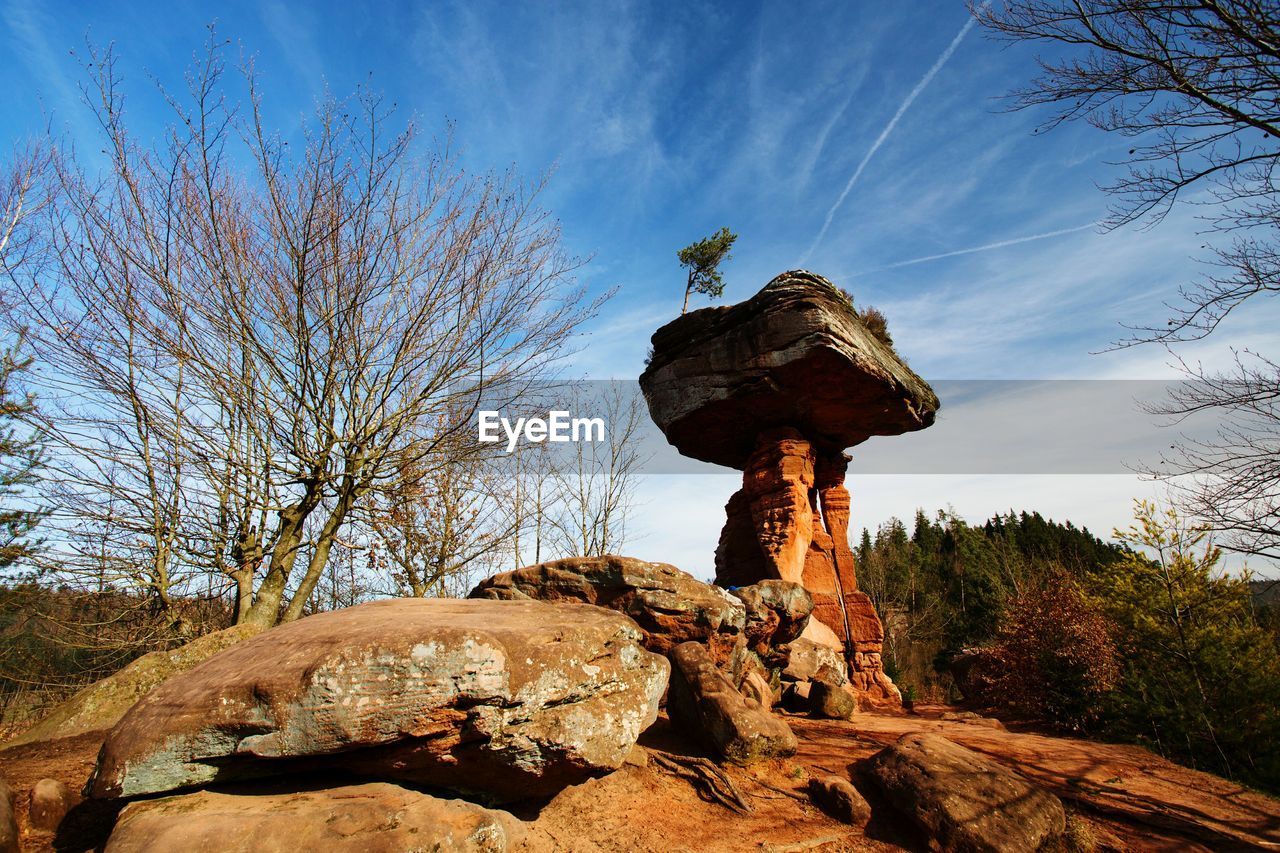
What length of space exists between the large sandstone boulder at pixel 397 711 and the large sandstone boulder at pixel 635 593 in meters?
2.71

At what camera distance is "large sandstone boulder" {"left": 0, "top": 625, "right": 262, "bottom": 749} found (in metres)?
6.16

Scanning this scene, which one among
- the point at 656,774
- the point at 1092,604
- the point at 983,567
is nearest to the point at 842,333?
the point at 1092,604

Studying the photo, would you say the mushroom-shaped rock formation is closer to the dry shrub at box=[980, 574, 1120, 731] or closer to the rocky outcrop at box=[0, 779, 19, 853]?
the dry shrub at box=[980, 574, 1120, 731]

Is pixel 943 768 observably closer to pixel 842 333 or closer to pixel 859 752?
pixel 859 752

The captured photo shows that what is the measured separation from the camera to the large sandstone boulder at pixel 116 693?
6.16m

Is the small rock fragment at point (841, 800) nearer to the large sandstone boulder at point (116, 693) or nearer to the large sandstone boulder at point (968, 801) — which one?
the large sandstone boulder at point (968, 801)

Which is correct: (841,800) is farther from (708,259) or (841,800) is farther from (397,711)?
(708,259)

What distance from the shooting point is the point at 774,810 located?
209 inches

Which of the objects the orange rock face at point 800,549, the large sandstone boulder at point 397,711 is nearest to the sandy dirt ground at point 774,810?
the large sandstone boulder at point 397,711

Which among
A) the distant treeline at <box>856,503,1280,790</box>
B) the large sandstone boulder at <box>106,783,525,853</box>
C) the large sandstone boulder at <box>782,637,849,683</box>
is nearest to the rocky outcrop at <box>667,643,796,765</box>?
the large sandstone boulder at <box>106,783,525,853</box>

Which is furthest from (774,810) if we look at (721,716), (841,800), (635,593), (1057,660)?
(1057,660)

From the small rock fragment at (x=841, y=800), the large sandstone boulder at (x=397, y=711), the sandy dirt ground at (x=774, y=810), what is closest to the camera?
the large sandstone boulder at (x=397, y=711)

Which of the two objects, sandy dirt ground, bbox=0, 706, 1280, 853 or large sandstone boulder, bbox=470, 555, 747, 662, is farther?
large sandstone boulder, bbox=470, 555, 747, 662

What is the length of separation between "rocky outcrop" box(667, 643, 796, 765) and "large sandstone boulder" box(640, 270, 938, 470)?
926 centimetres
